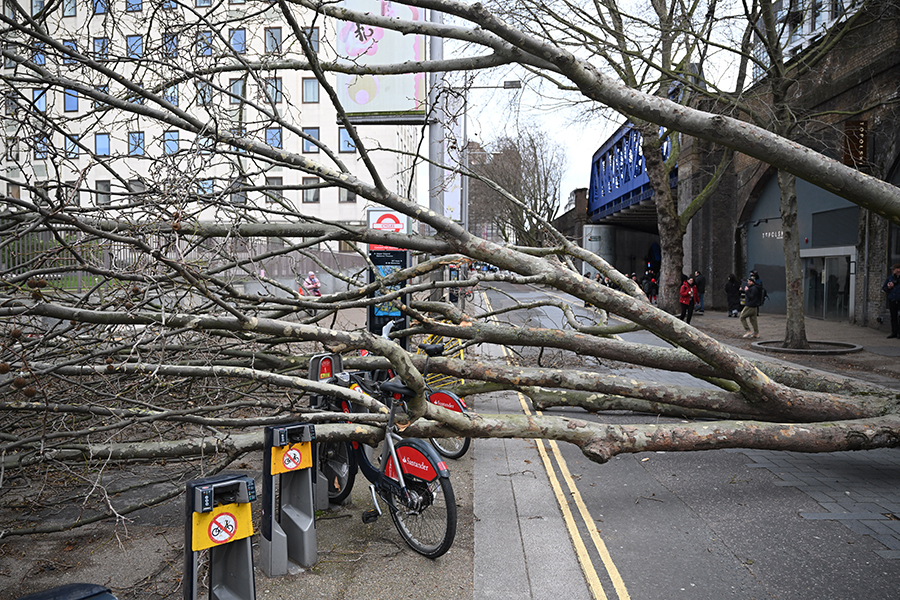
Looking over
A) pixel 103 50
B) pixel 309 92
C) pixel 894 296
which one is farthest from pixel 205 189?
pixel 309 92

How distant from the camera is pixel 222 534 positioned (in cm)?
334

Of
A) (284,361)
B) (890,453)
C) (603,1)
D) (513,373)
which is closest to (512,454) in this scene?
(513,373)

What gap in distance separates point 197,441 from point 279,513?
104cm

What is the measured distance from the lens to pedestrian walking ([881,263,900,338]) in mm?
15305

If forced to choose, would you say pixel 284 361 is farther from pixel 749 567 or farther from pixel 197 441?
pixel 749 567

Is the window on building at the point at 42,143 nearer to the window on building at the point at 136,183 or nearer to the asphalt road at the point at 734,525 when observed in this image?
the window on building at the point at 136,183

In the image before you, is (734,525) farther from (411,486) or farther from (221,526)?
(221,526)

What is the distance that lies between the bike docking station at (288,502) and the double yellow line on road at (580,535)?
1.94m

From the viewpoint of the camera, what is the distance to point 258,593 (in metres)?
4.01

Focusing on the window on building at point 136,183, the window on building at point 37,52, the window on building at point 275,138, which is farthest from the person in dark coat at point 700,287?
the window on building at point 37,52

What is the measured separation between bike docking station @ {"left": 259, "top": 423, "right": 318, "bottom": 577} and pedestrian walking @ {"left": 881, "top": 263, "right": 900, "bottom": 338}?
16.1m

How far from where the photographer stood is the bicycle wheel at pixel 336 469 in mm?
5453

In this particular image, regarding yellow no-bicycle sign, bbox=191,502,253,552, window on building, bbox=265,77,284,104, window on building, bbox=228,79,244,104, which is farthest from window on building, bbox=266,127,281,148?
yellow no-bicycle sign, bbox=191,502,253,552

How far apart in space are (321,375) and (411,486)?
4.43ft
